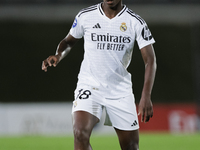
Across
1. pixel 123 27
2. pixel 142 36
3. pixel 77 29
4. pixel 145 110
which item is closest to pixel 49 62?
pixel 77 29

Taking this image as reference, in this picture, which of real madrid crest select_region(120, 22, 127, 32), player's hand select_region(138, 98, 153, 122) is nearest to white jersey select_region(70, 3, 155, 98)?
real madrid crest select_region(120, 22, 127, 32)

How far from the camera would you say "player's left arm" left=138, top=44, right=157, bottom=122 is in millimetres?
4480

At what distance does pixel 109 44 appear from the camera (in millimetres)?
4973

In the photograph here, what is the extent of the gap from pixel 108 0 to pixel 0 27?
22588 mm

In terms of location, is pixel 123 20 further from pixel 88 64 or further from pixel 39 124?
pixel 39 124

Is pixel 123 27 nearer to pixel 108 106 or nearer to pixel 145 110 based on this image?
pixel 108 106

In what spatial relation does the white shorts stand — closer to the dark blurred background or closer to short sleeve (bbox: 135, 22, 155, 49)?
short sleeve (bbox: 135, 22, 155, 49)

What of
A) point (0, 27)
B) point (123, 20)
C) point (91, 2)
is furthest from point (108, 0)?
point (0, 27)

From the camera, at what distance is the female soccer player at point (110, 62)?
16.1ft

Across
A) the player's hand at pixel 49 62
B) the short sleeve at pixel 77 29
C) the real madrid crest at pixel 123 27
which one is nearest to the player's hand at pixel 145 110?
the real madrid crest at pixel 123 27

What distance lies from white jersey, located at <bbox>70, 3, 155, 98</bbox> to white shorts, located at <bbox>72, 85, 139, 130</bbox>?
70mm

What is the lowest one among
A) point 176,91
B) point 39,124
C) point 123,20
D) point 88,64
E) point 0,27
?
point 176,91

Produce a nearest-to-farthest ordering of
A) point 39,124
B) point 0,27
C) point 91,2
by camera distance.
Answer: point 39,124, point 91,2, point 0,27

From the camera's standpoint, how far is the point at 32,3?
19281mm
